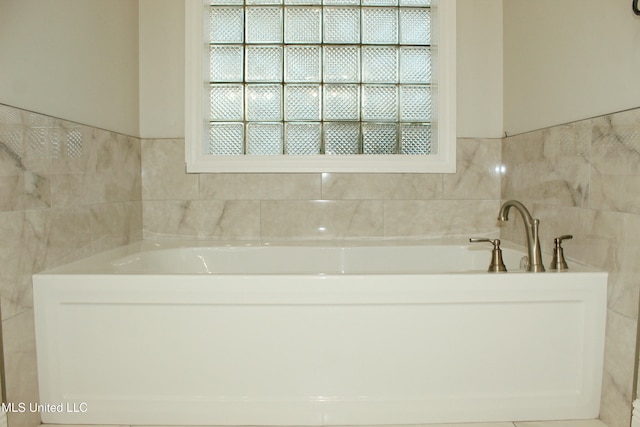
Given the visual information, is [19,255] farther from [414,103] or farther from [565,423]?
[414,103]

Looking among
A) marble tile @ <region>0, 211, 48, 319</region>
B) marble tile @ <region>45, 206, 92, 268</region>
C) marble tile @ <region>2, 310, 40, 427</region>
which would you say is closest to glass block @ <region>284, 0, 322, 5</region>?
marble tile @ <region>45, 206, 92, 268</region>

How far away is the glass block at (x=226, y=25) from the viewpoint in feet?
7.72

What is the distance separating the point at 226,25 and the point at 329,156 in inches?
39.9

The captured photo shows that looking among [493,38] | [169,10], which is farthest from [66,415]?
[493,38]

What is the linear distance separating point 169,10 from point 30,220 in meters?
1.47

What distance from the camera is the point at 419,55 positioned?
2.38 m

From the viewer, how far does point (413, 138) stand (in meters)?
2.40

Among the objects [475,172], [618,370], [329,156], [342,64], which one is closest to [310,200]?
[329,156]

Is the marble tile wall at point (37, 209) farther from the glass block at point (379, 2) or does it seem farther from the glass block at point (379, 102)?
the glass block at point (379, 2)

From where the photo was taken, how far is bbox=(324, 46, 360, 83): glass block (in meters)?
2.37

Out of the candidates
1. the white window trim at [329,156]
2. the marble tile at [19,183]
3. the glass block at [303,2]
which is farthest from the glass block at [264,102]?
the marble tile at [19,183]

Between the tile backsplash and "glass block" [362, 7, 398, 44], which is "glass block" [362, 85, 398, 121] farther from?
the tile backsplash

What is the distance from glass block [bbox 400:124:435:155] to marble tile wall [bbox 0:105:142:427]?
62.8 inches

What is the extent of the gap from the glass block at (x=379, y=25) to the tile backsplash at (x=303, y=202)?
2.55 feet
